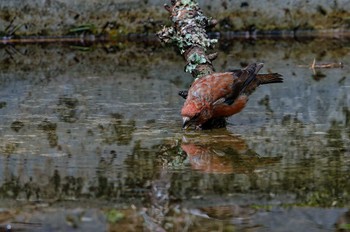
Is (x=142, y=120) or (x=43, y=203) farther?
(x=142, y=120)

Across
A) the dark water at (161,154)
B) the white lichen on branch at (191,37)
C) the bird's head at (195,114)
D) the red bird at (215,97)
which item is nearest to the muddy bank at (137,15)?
the dark water at (161,154)

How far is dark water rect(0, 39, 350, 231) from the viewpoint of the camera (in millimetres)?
3164

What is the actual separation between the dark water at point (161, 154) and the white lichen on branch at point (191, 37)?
13.0 inches

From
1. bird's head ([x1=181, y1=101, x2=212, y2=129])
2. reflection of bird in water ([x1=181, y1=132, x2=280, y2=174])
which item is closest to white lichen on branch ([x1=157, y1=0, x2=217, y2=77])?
bird's head ([x1=181, y1=101, x2=212, y2=129])

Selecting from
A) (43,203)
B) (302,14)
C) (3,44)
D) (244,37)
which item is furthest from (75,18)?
(43,203)

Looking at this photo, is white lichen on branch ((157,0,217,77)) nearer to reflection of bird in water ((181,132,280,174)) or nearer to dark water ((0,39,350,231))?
dark water ((0,39,350,231))

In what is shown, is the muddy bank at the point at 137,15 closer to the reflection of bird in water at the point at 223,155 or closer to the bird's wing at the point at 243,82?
the bird's wing at the point at 243,82

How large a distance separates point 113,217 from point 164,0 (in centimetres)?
676

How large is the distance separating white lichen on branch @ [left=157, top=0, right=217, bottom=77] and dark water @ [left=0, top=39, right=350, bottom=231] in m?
0.33

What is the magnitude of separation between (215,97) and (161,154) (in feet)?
2.64

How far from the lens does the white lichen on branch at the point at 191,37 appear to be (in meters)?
5.53

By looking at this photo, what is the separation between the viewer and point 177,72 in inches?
285

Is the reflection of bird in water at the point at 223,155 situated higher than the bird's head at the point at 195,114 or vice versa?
the bird's head at the point at 195,114

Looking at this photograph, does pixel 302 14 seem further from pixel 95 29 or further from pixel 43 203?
pixel 43 203
